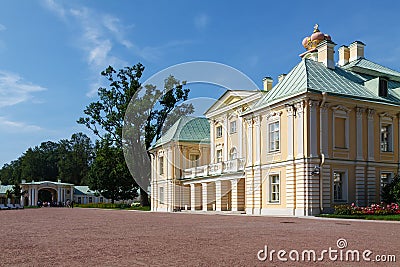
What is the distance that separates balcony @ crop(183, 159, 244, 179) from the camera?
33.1m

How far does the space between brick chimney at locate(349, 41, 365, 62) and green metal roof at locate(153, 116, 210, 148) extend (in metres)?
15.5

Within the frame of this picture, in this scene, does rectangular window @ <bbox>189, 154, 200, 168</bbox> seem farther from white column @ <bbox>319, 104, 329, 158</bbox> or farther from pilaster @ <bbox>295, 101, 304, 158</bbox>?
white column @ <bbox>319, 104, 329, 158</bbox>

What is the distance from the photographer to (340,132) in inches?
1050

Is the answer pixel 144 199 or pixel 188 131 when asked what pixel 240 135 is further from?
pixel 144 199

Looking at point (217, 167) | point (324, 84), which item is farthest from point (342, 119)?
point (217, 167)

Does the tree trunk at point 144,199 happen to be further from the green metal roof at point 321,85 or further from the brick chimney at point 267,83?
the green metal roof at point 321,85

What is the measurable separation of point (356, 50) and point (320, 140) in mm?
11242

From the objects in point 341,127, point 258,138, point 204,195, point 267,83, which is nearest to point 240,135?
point 267,83

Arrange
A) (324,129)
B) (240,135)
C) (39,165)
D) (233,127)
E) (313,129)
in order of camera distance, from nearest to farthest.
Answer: (313,129)
(324,129)
(240,135)
(233,127)
(39,165)

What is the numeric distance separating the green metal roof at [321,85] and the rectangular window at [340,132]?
148 cm

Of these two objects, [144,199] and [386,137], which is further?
[144,199]

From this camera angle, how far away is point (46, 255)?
28.6ft

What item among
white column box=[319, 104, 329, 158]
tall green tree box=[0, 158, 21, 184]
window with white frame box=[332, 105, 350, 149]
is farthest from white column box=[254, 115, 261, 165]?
tall green tree box=[0, 158, 21, 184]

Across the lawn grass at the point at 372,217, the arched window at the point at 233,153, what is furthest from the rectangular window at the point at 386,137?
the arched window at the point at 233,153
